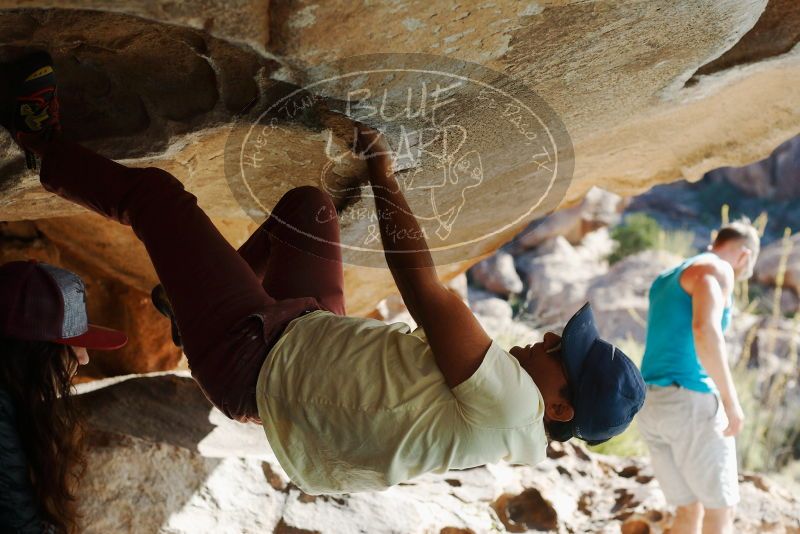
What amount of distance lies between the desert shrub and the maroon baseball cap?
10.2m

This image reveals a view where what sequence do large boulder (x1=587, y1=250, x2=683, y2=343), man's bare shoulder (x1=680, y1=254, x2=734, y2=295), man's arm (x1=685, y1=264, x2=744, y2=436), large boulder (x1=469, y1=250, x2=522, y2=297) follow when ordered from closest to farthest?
man's arm (x1=685, y1=264, x2=744, y2=436) < man's bare shoulder (x1=680, y1=254, x2=734, y2=295) < large boulder (x1=587, y1=250, x2=683, y2=343) < large boulder (x1=469, y1=250, x2=522, y2=297)

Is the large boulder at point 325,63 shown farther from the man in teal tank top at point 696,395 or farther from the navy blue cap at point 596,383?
the man in teal tank top at point 696,395

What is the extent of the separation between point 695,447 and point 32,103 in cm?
290

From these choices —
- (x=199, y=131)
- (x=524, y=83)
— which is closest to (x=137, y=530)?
(x=199, y=131)

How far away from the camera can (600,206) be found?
12141 mm

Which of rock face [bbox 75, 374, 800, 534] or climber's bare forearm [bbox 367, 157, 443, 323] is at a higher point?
climber's bare forearm [bbox 367, 157, 443, 323]

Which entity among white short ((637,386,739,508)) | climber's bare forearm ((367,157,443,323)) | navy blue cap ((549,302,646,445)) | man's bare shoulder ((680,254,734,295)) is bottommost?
white short ((637,386,739,508))

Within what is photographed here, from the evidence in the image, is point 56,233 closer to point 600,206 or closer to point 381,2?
point 381,2

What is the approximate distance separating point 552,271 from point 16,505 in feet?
31.8

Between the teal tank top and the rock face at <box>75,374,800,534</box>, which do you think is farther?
the teal tank top

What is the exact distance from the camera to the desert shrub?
36.9ft

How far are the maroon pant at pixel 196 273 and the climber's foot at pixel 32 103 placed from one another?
0.22ft

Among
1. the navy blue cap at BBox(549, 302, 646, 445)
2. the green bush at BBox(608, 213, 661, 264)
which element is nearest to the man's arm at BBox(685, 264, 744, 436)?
the navy blue cap at BBox(549, 302, 646, 445)

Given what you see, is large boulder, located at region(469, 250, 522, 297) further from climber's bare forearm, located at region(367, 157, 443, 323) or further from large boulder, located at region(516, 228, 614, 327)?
climber's bare forearm, located at region(367, 157, 443, 323)
